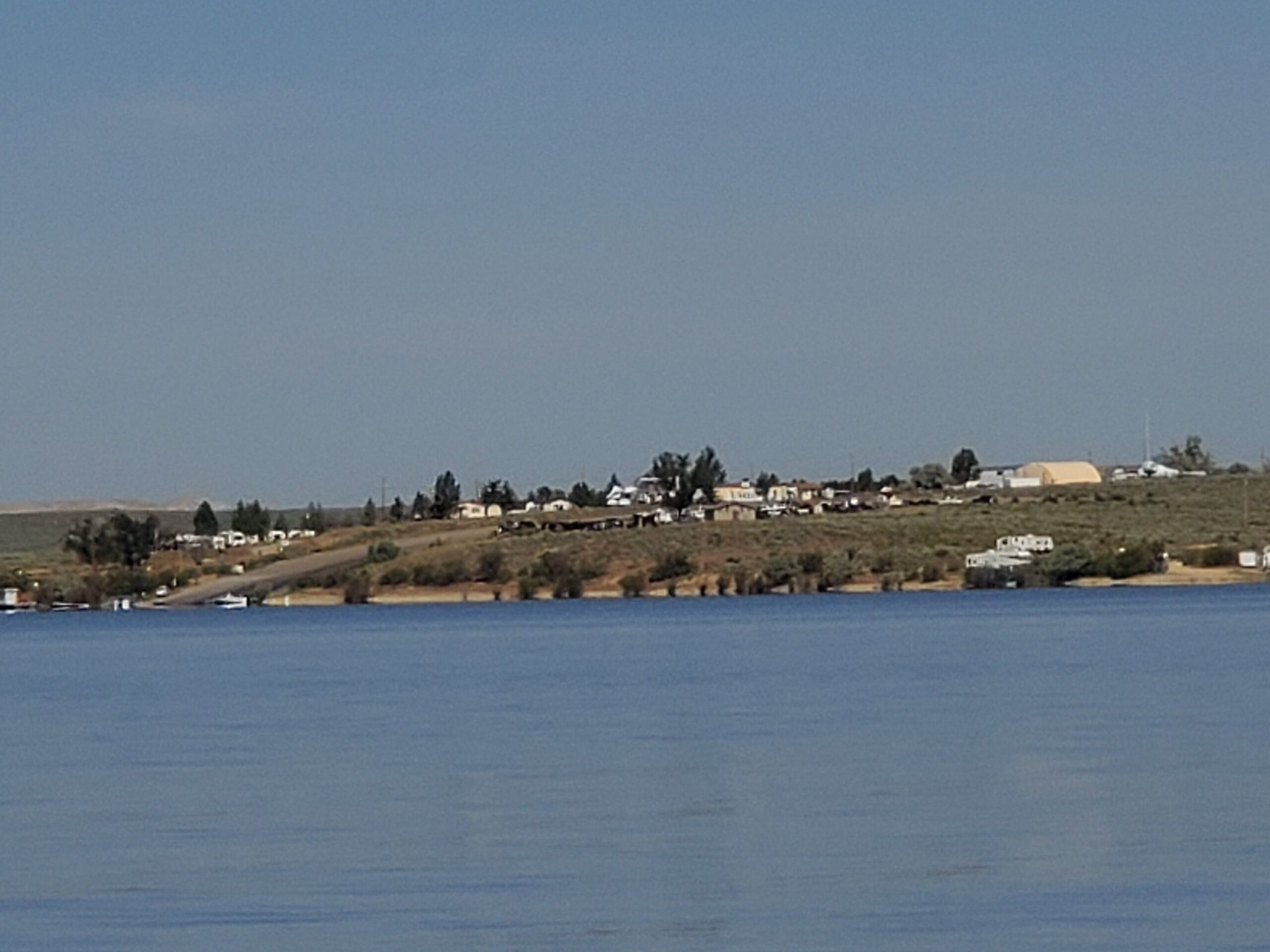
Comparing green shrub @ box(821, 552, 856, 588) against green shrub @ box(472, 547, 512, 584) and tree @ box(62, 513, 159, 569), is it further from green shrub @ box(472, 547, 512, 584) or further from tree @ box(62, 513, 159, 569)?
tree @ box(62, 513, 159, 569)

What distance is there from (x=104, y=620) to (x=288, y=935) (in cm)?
11276

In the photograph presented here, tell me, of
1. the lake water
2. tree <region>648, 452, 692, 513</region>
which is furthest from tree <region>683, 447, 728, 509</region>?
the lake water

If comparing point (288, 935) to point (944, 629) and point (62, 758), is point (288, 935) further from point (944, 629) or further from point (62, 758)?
point (944, 629)

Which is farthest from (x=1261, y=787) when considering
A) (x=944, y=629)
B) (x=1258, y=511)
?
(x=1258, y=511)

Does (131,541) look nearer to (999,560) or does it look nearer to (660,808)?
(999,560)

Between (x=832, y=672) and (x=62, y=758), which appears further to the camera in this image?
(x=832, y=672)

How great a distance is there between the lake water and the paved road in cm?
9174

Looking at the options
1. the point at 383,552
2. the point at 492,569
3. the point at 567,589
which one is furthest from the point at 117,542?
the point at 567,589

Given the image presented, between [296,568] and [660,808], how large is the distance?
128 metres

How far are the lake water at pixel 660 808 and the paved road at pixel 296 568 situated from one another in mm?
91739

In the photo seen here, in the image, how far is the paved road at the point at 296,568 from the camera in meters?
154

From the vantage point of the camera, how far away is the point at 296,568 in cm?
15725

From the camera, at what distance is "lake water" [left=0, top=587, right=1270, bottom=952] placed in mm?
23016

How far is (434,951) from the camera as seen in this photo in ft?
71.5
